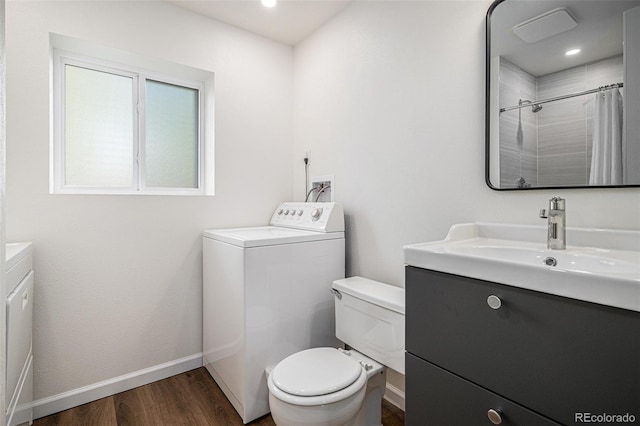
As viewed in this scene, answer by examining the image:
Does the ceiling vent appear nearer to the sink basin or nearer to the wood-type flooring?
the sink basin

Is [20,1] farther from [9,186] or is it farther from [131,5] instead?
[9,186]

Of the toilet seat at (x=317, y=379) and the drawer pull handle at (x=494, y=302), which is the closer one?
the drawer pull handle at (x=494, y=302)

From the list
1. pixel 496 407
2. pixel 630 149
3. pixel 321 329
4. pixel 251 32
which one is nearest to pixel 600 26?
pixel 630 149

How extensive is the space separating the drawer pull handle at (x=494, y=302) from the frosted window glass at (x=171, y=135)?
2.05m

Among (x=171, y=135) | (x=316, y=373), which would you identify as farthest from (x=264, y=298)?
→ (x=171, y=135)

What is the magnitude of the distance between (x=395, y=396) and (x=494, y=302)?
1.13m

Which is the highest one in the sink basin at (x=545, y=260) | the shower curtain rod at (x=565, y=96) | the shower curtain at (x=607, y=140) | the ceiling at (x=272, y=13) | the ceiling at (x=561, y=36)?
the ceiling at (x=272, y=13)

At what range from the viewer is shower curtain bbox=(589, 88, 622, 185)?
1068mm

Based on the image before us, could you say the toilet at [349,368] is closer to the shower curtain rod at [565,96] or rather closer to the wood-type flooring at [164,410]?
the wood-type flooring at [164,410]

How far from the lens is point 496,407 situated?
0.89 m

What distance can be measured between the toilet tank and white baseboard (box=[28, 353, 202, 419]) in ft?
3.72

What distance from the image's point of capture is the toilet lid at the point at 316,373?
1.29 m

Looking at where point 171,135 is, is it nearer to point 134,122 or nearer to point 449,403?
point 134,122

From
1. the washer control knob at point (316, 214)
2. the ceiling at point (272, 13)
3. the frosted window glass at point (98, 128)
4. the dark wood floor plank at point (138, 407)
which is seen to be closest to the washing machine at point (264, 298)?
the washer control knob at point (316, 214)
